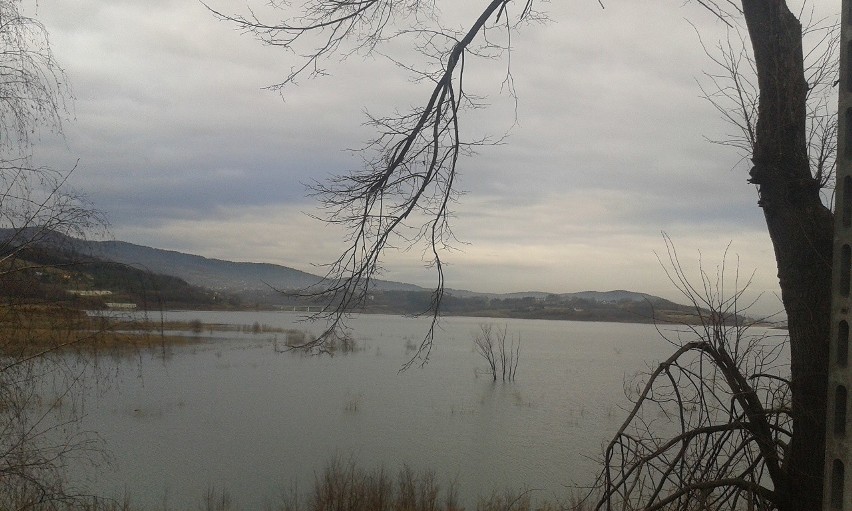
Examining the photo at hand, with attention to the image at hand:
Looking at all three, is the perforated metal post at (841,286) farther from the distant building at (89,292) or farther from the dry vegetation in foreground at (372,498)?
the dry vegetation in foreground at (372,498)

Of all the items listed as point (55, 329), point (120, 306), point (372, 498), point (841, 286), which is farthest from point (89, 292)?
point (841, 286)

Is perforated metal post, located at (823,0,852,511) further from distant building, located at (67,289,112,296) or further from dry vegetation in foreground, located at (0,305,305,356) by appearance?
distant building, located at (67,289,112,296)

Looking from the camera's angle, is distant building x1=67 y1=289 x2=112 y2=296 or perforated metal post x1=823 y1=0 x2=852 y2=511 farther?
distant building x1=67 y1=289 x2=112 y2=296

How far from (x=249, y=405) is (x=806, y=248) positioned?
17.8 metres

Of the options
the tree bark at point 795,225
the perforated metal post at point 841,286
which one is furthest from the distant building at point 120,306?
the perforated metal post at point 841,286

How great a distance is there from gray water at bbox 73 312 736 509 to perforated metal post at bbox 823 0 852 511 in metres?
3.31

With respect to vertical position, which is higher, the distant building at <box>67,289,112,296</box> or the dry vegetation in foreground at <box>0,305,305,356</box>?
the distant building at <box>67,289,112,296</box>

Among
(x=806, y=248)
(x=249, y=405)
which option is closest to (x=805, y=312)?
(x=806, y=248)

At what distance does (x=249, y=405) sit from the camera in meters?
19.5

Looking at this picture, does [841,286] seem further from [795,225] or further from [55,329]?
[55,329]

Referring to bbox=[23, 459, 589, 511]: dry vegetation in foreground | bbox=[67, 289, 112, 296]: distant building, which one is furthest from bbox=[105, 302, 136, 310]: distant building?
bbox=[23, 459, 589, 511]: dry vegetation in foreground

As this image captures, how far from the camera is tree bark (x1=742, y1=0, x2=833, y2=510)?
11.9 ft

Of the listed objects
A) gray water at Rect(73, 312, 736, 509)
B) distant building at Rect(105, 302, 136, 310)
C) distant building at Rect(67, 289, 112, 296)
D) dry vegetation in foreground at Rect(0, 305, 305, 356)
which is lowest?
gray water at Rect(73, 312, 736, 509)

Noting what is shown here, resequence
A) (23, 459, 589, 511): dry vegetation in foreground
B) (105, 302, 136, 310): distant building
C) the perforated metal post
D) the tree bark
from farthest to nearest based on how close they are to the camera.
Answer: (23, 459, 589, 511): dry vegetation in foreground
(105, 302, 136, 310): distant building
the tree bark
the perforated metal post
